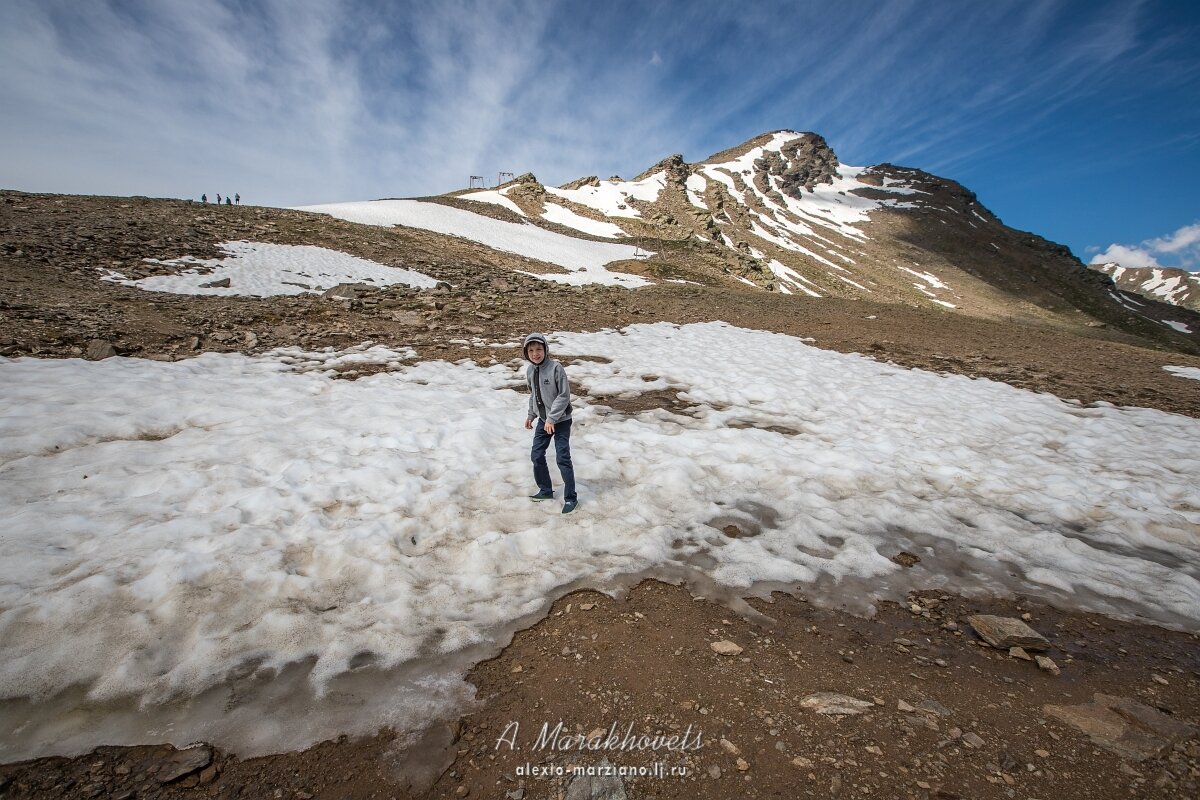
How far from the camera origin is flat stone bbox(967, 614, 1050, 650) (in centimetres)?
450

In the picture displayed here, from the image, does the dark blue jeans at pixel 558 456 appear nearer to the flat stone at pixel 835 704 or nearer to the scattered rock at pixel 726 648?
the scattered rock at pixel 726 648

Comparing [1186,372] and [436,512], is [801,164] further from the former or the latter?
[436,512]

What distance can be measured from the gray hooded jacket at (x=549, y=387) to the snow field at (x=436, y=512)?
1.30 meters

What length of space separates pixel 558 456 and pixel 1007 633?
501cm

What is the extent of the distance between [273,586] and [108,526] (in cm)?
221

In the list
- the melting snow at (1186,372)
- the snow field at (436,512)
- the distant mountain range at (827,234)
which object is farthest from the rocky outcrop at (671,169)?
the snow field at (436,512)

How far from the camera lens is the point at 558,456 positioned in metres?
6.42

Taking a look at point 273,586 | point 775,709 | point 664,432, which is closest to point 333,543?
point 273,586

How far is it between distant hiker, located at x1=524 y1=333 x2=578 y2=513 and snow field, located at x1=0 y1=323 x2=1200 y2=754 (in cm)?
38

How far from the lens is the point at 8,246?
1513 cm

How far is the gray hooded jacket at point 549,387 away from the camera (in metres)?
6.32

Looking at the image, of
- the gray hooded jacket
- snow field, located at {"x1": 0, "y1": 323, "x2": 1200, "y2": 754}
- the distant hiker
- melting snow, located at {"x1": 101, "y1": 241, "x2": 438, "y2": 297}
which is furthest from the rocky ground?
melting snow, located at {"x1": 101, "y1": 241, "x2": 438, "y2": 297}

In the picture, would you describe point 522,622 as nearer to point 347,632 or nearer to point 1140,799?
point 347,632

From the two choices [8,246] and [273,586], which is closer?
[273,586]
